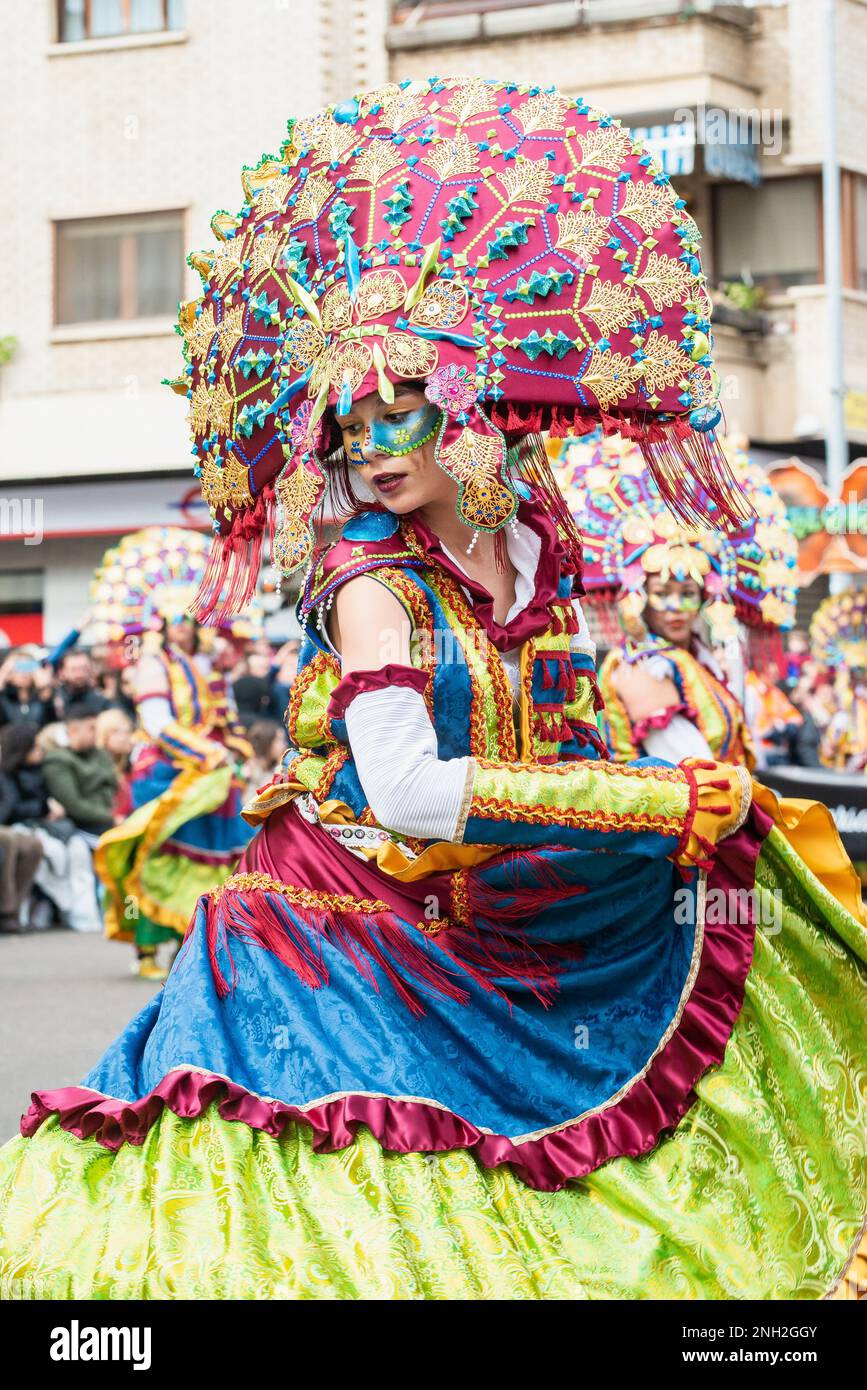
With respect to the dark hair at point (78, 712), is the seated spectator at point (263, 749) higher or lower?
lower

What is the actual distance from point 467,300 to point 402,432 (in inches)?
9.7

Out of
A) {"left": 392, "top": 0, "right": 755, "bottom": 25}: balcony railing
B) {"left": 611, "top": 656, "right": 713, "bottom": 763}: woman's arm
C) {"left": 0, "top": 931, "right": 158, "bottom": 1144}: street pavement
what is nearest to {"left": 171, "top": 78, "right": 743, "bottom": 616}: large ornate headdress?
{"left": 0, "top": 931, "right": 158, "bottom": 1144}: street pavement

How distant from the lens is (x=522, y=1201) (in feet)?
10.6

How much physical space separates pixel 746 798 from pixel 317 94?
18790 millimetres

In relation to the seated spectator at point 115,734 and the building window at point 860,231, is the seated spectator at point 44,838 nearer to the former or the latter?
the seated spectator at point 115,734

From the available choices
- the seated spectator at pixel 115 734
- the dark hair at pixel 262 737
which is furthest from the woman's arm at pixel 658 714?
the seated spectator at pixel 115 734

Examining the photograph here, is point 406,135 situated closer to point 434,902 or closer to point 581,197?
point 581,197

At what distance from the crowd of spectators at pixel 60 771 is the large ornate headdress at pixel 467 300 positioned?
8021 mm

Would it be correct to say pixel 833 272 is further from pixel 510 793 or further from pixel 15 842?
pixel 510 793

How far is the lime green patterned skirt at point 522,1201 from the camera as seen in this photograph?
118 inches

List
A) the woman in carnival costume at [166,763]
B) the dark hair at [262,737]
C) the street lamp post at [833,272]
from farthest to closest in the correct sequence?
the street lamp post at [833,272]
the dark hair at [262,737]
the woman in carnival costume at [166,763]

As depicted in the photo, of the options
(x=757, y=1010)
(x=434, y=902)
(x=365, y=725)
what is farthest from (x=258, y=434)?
(x=757, y=1010)

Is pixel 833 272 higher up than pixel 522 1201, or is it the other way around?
pixel 833 272

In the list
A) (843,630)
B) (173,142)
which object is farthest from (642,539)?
(173,142)
